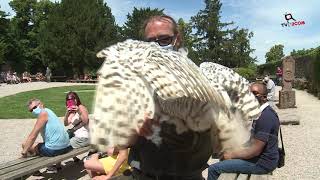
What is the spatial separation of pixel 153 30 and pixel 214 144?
0.57 metres

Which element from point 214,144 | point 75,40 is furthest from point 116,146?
point 75,40

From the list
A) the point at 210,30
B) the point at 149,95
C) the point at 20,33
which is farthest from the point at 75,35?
the point at 149,95

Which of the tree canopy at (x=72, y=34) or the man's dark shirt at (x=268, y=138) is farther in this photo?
the tree canopy at (x=72, y=34)

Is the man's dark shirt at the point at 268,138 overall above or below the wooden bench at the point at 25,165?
above

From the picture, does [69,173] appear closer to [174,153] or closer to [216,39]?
[174,153]

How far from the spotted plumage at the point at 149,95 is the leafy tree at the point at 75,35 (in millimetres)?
60077

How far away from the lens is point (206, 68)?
1830 mm

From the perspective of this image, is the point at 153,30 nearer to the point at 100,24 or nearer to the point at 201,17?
the point at 100,24

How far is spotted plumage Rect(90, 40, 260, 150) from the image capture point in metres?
1.54

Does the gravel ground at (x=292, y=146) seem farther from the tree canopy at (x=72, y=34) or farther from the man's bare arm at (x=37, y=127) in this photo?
the tree canopy at (x=72, y=34)

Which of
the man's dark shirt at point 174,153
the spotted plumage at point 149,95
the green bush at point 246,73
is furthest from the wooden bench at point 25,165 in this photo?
the spotted plumage at point 149,95

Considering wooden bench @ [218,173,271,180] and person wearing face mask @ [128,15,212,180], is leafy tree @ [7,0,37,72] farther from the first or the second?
person wearing face mask @ [128,15,212,180]

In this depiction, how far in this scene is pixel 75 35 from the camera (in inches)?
2479

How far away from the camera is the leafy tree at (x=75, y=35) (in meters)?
62.8
